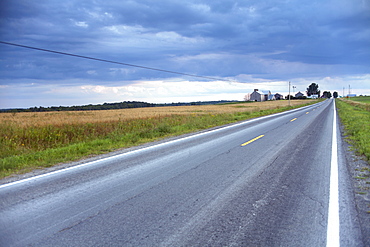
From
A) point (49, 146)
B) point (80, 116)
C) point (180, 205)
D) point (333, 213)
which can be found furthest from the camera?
point (80, 116)

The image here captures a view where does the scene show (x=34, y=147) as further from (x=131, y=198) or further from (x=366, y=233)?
(x=366, y=233)

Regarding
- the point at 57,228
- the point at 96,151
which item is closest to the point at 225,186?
the point at 57,228

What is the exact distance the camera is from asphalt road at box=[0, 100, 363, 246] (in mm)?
3627

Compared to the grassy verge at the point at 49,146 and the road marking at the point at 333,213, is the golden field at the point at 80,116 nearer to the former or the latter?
the grassy verge at the point at 49,146

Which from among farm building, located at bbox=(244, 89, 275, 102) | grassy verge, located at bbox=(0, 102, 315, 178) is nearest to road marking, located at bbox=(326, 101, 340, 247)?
grassy verge, located at bbox=(0, 102, 315, 178)

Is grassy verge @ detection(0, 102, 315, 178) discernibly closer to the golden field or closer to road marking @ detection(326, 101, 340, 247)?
the golden field

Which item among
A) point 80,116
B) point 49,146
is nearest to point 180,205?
point 49,146

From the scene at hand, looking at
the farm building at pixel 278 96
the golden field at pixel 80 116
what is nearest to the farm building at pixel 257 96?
the farm building at pixel 278 96

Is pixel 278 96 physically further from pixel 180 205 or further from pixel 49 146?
pixel 180 205

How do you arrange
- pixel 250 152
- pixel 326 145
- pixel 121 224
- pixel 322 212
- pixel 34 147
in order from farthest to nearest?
pixel 34 147, pixel 326 145, pixel 250 152, pixel 322 212, pixel 121 224

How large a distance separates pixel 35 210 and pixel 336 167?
707 centimetres

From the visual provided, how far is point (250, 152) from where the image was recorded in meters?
9.28

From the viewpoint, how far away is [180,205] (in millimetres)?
4660

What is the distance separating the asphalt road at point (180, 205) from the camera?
363 cm
